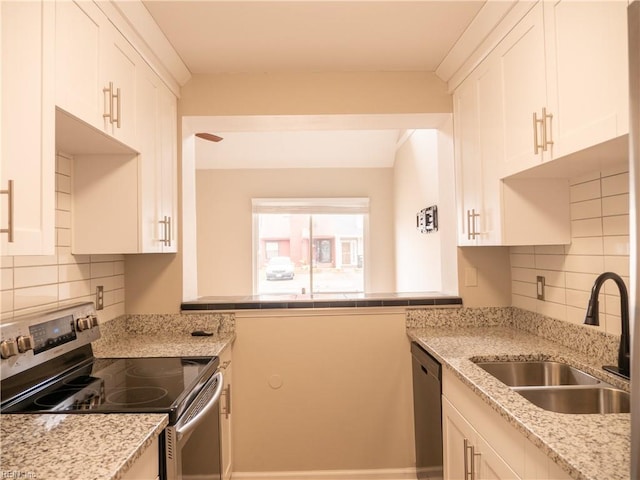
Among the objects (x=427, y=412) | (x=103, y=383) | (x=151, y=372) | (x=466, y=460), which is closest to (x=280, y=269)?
(x=427, y=412)

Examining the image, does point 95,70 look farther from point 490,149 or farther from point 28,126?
point 490,149

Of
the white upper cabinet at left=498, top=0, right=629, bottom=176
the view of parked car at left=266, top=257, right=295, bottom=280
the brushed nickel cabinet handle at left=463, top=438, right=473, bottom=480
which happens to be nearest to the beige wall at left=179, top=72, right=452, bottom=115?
the white upper cabinet at left=498, top=0, right=629, bottom=176

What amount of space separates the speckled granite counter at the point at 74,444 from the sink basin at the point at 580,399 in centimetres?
125

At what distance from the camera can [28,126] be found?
3.41 feet

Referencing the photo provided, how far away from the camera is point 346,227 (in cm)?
539

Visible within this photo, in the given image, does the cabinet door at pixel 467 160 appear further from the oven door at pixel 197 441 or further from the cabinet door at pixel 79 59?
the cabinet door at pixel 79 59

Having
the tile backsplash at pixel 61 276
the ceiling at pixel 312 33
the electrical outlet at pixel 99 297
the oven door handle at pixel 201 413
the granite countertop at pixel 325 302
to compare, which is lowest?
the oven door handle at pixel 201 413

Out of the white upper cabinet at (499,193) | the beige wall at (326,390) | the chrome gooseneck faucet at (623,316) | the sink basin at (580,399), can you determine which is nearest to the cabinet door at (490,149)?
the white upper cabinet at (499,193)

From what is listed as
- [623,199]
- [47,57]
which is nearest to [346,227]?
[623,199]

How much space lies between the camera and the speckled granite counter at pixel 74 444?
2.85ft

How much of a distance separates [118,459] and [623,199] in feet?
6.04

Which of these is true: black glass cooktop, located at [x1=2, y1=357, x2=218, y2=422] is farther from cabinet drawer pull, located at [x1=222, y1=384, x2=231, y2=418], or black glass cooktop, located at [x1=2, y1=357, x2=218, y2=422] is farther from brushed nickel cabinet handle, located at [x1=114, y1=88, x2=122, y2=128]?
brushed nickel cabinet handle, located at [x1=114, y1=88, x2=122, y2=128]

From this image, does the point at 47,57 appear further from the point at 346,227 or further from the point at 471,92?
the point at 346,227

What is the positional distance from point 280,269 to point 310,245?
0.53 m
